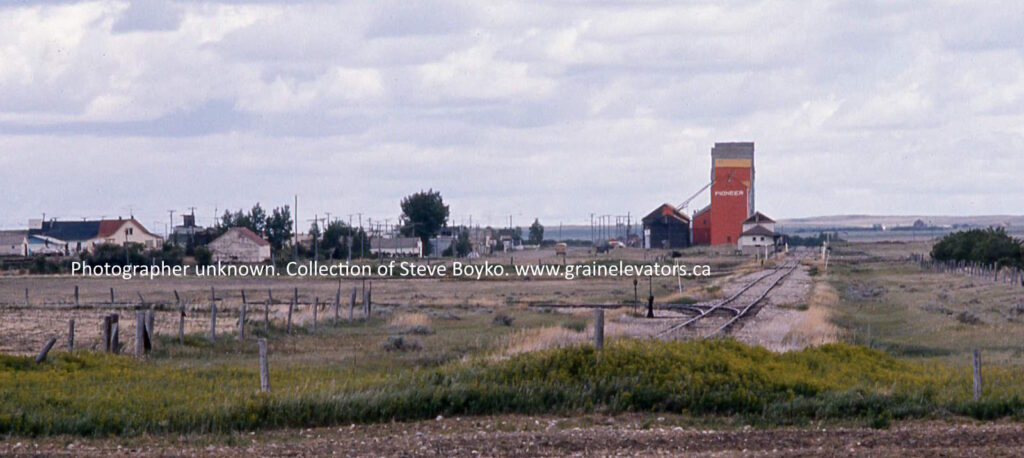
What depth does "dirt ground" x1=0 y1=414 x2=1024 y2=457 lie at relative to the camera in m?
13.7

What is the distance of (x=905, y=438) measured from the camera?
47.5ft

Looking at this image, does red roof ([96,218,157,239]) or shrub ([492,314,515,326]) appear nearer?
shrub ([492,314,515,326])

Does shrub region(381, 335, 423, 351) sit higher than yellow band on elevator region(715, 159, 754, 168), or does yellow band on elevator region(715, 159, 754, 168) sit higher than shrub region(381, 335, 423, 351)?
yellow band on elevator region(715, 159, 754, 168)

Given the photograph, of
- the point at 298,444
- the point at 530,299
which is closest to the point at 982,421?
the point at 298,444

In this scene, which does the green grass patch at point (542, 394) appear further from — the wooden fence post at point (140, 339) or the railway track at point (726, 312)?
the railway track at point (726, 312)

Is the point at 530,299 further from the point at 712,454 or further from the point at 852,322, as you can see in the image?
the point at 712,454

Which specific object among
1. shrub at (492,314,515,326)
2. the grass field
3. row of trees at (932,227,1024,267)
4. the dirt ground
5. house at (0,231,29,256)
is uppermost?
house at (0,231,29,256)

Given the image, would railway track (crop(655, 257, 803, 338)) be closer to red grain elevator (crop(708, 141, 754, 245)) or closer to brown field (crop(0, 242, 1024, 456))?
brown field (crop(0, 242, 1024, 456))

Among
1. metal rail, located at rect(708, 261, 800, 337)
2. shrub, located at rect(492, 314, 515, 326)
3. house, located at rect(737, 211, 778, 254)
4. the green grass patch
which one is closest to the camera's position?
the green grass patch

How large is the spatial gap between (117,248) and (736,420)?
107584 millimetres

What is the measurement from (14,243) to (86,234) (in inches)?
351

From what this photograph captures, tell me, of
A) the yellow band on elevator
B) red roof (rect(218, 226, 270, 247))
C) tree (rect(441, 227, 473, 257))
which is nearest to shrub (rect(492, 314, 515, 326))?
red roof (rect(218, 226, 270, 247))

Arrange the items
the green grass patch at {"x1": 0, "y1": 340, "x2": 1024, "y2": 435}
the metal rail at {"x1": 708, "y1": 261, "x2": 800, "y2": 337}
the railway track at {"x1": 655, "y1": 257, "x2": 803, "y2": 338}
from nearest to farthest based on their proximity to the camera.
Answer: the green grass patch at {"x1": 0, "y1": 340, "x2": 1024, "y2": 435} → the metal rail at {"x1": 708, "y1": 261, "x2": 800, "y2": 337} → the railway track at {"x1": 655, "y1": 257, "x2": 803, "y2": 338}

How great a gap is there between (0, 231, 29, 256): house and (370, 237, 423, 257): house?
42210mm
